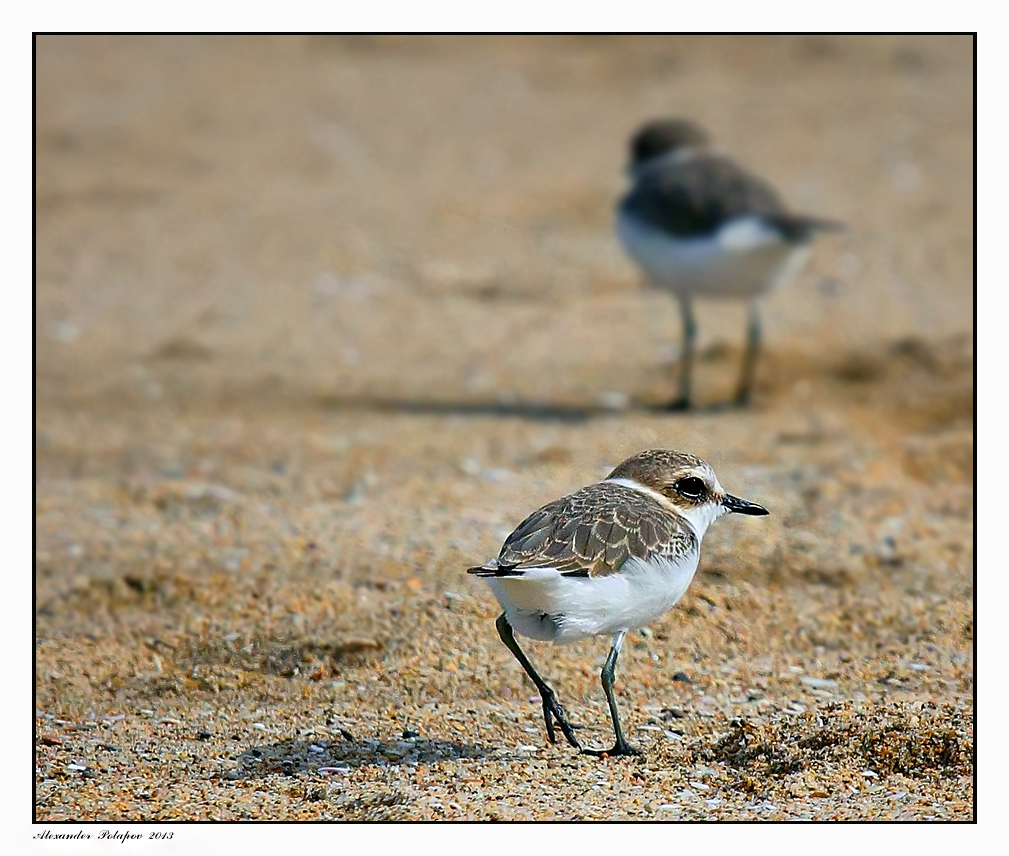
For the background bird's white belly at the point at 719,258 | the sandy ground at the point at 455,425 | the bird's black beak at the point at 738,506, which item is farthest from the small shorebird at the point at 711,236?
the bird's black beak at the point at 738,506

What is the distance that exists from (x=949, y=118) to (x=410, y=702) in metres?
8.50

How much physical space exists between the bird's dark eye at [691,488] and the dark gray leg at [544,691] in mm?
629

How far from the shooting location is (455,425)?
280 inches

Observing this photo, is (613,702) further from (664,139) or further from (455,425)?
(664,139)

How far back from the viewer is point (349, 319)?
870 centimetres

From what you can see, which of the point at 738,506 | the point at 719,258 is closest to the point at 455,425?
the point at 719,258

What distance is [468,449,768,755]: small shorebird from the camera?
3559 millimetres

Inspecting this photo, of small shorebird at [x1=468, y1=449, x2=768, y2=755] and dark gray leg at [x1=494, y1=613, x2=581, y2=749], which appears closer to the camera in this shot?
small shorebird at [x1=468, y1=449, x2=768, y2=755]

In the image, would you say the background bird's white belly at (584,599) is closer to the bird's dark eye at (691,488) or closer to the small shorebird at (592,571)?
the small shorebird at (592,571)

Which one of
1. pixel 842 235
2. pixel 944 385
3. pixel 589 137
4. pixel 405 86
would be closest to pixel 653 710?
pixel 944 385

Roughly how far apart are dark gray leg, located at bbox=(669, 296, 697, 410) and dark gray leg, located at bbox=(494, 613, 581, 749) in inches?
142

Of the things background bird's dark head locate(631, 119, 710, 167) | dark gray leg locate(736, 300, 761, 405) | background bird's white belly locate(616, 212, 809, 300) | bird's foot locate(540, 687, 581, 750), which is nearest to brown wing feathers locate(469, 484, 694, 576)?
bird's foot locate(540, 687, 581, 750)

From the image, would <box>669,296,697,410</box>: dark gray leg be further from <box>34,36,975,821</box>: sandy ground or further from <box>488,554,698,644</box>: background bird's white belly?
<box>488,554,698,644</box>: background bird's white belly

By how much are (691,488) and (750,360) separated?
3543mm
